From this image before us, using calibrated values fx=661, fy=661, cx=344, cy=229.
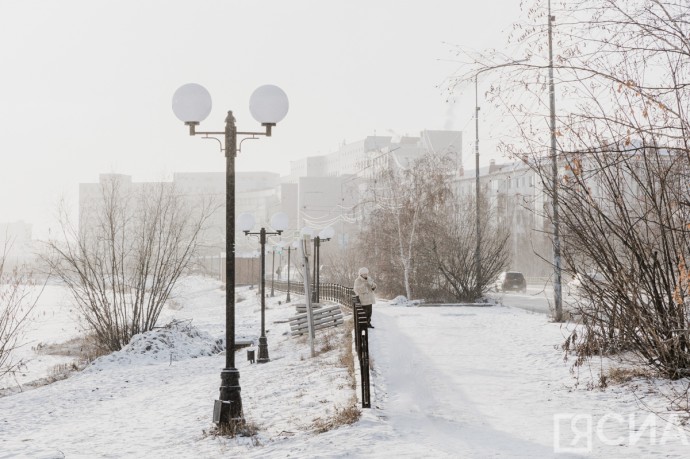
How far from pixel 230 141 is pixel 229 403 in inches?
137

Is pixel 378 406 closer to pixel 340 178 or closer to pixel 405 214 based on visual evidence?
pixel 405 214

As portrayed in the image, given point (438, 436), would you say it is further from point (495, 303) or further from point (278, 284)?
point (278, 284)

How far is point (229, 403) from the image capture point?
339 inches

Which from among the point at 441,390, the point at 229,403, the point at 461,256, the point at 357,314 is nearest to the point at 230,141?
the point at 357,314

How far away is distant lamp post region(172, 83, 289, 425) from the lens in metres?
8.65

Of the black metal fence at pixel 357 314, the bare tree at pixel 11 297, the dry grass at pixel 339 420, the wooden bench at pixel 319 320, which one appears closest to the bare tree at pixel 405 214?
the black metal fence at pixel 357 314

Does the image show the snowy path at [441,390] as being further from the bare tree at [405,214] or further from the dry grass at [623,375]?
the bare tree at [405,214]

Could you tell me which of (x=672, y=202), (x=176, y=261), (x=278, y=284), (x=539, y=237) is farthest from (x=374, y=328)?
(x=539, y=237)

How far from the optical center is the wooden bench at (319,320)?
20438 millimetres

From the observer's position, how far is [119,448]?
854cm

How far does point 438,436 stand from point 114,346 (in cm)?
1487

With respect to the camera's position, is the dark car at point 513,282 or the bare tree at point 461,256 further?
the dark car at point 513,282

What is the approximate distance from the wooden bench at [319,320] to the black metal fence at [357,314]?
706 mm

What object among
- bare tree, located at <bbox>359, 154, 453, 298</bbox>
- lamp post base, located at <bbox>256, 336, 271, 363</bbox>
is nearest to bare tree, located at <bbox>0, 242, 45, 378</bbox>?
lamp post base, located at <bbox>256, 336, 271, 363</bbox>
